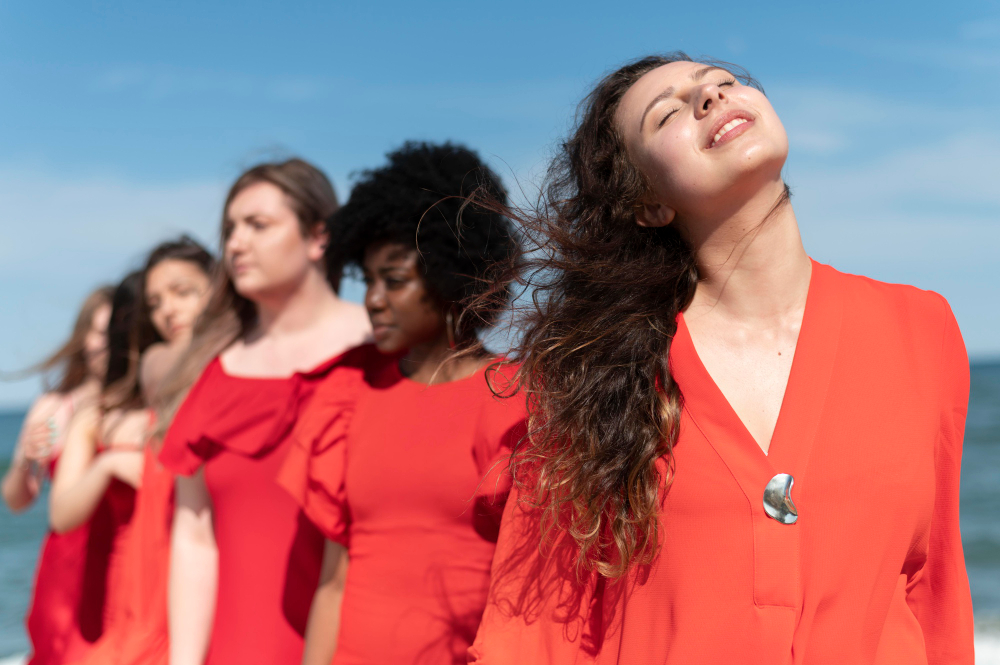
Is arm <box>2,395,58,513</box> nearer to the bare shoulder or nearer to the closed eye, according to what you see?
the bare shoulder

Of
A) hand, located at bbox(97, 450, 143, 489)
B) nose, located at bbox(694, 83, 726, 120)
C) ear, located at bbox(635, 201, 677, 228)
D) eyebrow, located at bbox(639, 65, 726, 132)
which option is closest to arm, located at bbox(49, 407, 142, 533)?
hand, located at bbox(97, 450, 143, 489)

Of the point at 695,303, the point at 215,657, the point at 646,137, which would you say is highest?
the point at 646,137

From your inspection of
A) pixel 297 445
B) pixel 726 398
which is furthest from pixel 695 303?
pixel 297 445

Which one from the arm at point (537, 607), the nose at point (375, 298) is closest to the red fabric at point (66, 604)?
the nose at point (375, 298)

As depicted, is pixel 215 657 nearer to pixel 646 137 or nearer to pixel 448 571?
pixel 448 571

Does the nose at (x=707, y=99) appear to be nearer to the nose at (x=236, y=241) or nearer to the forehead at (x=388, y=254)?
the forehead at (x=388, y=254)

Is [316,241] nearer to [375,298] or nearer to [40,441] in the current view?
[375,298]

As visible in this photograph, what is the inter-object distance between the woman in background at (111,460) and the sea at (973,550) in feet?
18.6

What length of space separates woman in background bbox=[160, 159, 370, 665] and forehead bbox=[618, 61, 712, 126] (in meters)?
1.56

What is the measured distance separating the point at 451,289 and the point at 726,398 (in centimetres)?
111

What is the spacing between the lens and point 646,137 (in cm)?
184

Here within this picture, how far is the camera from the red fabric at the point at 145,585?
10.8ft

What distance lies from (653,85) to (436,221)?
1.02 meters

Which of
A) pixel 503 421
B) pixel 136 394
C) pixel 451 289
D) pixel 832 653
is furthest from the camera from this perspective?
pixel 136 394
